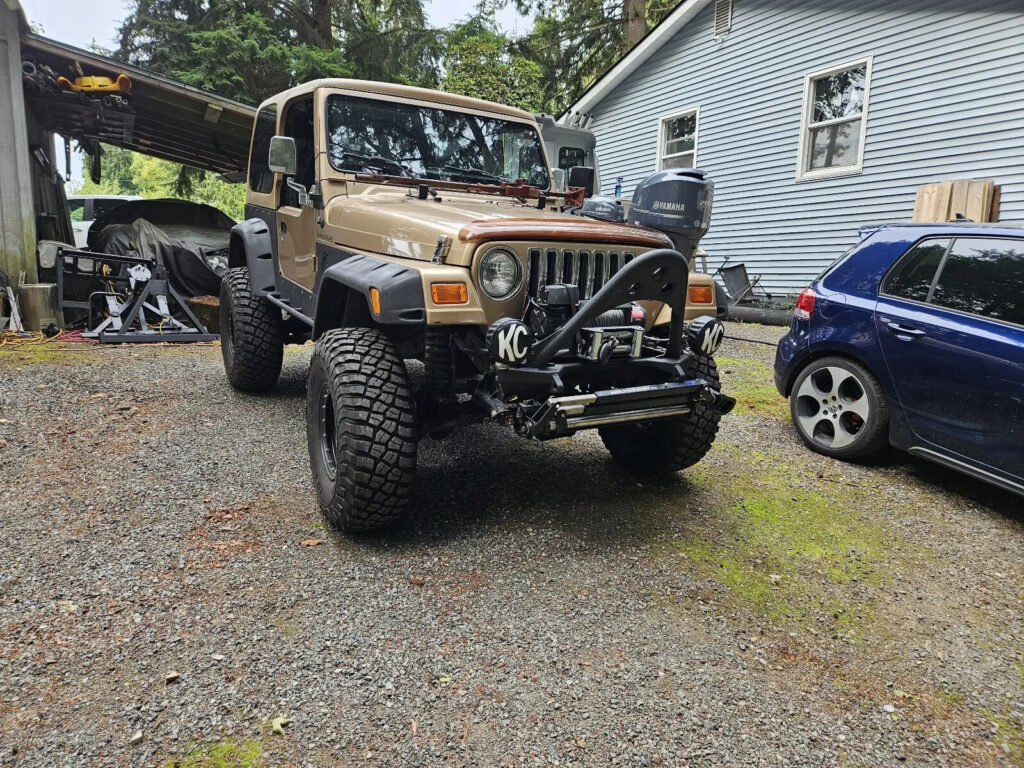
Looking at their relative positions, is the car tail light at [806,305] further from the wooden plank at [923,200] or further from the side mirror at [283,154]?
the wooden plank at [923,200]

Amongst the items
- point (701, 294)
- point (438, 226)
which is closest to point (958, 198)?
point (701, 294)

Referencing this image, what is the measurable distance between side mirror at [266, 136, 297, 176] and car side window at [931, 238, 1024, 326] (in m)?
3.74

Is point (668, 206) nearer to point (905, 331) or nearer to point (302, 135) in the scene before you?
point (905, 331)

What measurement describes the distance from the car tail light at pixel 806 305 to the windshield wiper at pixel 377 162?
105 inches

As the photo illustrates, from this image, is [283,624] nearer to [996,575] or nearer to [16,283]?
[996,575]

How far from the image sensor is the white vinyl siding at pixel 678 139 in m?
12.7

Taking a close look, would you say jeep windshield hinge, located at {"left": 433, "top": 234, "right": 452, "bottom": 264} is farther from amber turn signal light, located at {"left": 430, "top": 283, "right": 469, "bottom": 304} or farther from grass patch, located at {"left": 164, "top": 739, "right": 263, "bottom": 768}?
grass patch, located at {"left": 164, "top": 739, "right": 263, "bottom": 768}

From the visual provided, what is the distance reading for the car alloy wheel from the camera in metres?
4.15

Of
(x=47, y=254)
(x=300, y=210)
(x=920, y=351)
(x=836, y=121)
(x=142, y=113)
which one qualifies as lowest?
(x=920, y=351)

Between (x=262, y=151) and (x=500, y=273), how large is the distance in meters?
3.29

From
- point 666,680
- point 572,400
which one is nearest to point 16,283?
point 572,400

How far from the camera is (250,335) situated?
5.12m

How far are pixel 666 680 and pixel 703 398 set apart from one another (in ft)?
4.15

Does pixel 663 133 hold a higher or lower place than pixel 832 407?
higher
